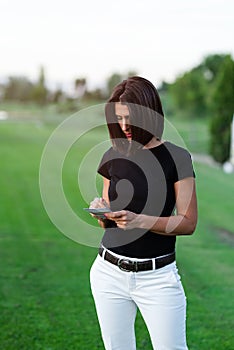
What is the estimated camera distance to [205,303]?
402 centimetres

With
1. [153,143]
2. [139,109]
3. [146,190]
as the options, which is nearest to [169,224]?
[146,190]

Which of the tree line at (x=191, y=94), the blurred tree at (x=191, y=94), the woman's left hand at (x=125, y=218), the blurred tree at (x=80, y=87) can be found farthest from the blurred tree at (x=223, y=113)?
the blurred tree at (x=80, y=87)

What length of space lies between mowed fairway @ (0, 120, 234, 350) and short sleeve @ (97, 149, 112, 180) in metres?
0.16

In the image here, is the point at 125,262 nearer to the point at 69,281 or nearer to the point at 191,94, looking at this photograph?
the point at 69,281

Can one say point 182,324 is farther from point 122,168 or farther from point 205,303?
Result: point 205,303

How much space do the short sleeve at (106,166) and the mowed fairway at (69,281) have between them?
0.54 feet

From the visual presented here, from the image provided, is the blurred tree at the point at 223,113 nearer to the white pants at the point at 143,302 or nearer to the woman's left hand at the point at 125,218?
the white pants at the point at 143,302

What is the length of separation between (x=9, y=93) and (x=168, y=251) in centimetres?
3726

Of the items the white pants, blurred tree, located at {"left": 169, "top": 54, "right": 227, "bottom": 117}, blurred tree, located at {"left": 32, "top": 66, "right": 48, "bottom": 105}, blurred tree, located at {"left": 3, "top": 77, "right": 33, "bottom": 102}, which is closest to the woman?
the white pants

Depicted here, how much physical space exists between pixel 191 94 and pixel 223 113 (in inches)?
430

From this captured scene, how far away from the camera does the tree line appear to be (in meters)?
13.6

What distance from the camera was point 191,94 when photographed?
960 inches

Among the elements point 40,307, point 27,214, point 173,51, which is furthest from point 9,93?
point 40,307

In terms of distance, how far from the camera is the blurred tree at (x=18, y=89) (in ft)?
123
